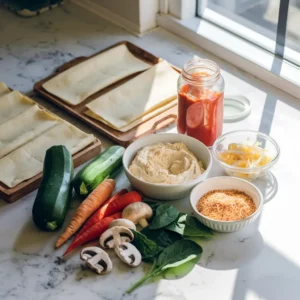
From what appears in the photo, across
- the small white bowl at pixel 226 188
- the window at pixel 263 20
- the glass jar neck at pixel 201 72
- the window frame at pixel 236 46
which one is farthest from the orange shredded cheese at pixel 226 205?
the window at pixel 263 20

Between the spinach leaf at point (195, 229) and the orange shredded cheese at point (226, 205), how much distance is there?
0.02 meters

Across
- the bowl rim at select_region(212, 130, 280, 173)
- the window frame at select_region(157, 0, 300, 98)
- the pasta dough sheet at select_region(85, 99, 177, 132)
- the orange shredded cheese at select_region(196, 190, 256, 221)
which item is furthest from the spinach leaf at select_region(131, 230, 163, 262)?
the window frame at select_region(157, 0, 300, 98)

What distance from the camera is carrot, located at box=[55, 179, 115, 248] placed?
1.30 meters

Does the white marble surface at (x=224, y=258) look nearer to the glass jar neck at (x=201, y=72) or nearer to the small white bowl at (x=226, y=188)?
the small white bowl at (x=226, y=188)

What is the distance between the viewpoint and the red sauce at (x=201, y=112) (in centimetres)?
144

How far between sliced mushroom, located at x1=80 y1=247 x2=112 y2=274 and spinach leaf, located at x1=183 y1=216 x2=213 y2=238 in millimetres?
157

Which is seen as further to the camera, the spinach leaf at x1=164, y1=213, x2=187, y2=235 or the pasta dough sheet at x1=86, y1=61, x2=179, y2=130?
the pasta dough sheet at x1=86, y1=61, x2=179, y2=130

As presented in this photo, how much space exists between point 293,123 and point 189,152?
0.96 ft

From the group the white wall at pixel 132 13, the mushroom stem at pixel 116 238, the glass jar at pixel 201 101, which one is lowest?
the white wall at pixel 132 13

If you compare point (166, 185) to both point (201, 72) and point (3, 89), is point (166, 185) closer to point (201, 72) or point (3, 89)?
point (201, 72)

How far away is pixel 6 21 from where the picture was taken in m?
2.06

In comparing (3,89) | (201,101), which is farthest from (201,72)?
(3,89)

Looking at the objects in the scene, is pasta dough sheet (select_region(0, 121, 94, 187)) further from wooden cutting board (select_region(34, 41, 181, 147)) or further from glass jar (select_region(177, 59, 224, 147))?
glass jar (select_region(177, 59, 224, 147))

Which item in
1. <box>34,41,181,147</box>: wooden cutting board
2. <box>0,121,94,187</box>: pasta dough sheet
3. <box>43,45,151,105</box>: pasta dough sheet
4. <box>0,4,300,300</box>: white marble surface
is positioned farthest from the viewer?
<box>43,45,151,105</box>: pasta dough sheet
